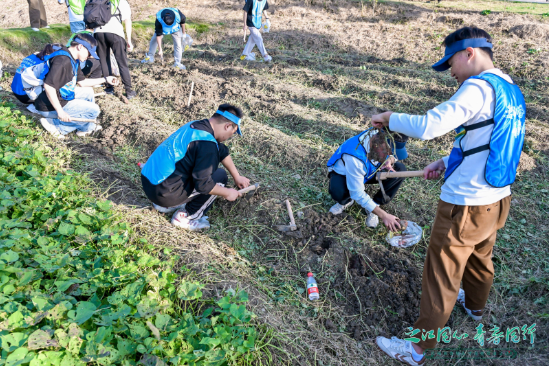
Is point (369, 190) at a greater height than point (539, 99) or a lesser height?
lesser

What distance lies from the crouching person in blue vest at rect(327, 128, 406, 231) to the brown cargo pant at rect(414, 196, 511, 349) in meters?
0.88

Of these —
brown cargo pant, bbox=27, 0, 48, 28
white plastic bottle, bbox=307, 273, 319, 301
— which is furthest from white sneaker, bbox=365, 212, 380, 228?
brown cargo pant, bbox=27, 0, 48, 28

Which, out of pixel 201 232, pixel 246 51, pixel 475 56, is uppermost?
pixel 475 56

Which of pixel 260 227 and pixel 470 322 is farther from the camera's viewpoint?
pixel 260 227

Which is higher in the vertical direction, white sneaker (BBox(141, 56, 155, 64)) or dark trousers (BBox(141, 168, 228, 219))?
white sneaker (BBox(141, 56, 155, 64))

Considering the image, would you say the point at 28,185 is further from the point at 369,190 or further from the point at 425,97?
the point at 425,97

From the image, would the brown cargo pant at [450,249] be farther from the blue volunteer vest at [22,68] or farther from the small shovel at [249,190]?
the blue volunteer vest at [22,68]

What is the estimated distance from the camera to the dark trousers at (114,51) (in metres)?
5.38

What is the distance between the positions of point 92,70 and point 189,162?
3776 mm

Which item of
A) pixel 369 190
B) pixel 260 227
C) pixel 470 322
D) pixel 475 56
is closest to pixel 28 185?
pixel 260 227

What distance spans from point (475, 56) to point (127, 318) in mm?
2548

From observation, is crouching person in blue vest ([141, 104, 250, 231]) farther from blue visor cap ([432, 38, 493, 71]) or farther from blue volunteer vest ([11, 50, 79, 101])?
blue volunteer vest ([11, 50, 79, 101])

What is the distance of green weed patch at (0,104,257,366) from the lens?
6.40 ft

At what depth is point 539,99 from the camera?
5.97 m
